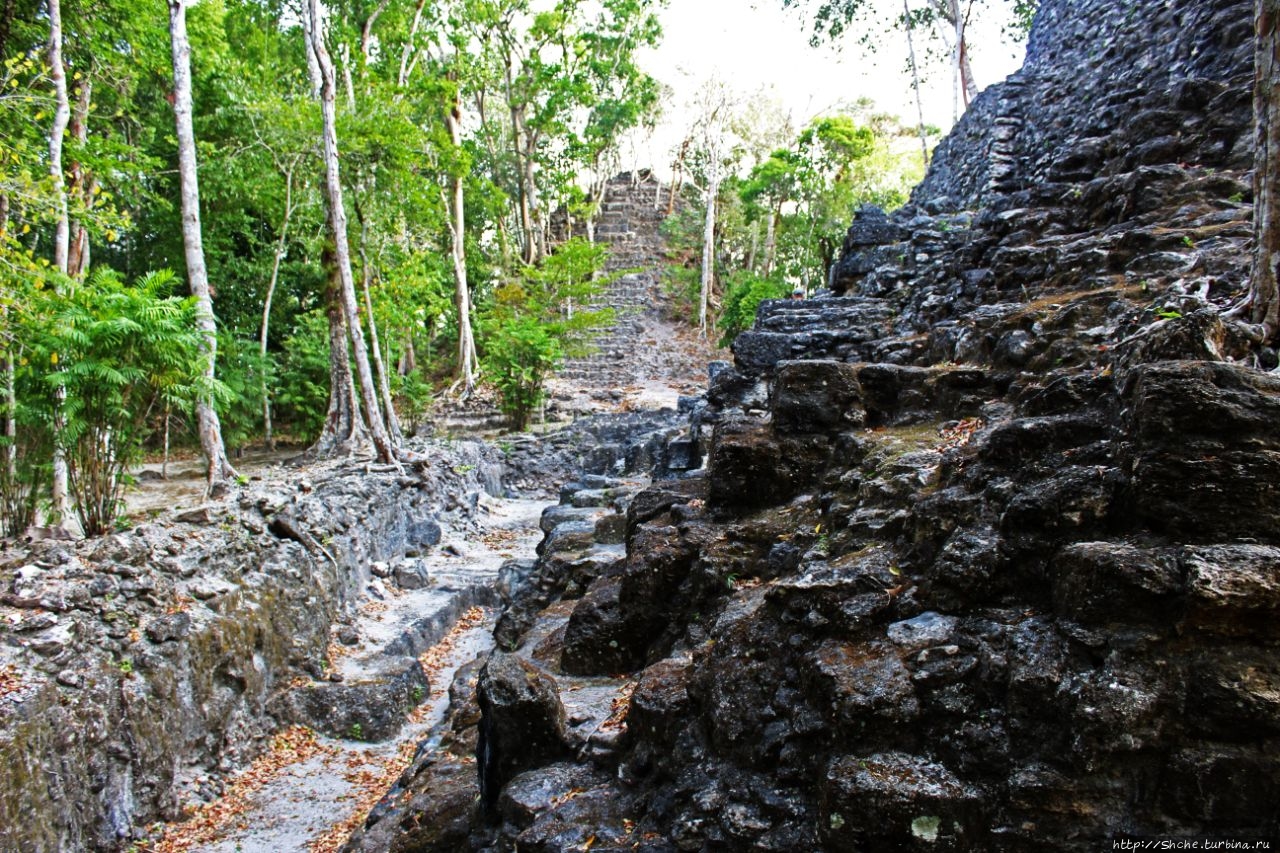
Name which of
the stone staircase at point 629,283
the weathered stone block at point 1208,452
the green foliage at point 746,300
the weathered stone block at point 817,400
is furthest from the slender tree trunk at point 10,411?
the stone staircase at point 629,283

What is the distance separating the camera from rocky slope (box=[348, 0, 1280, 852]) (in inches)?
82.9

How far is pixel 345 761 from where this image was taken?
5.82 m

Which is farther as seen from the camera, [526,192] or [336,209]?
[526,192]

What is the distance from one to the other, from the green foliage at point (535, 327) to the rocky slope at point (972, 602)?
33.1 ft

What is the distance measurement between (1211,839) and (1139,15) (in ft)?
36.0

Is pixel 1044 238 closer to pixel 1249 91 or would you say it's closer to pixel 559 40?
pixel 1249 91

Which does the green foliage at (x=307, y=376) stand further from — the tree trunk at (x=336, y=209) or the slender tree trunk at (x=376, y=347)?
the tree trunk at (x=336, y=209)

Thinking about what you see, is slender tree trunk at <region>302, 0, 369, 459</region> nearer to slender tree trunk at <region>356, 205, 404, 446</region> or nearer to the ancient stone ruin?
slender tree trunk at <region>356, 205, 404, 446</region>

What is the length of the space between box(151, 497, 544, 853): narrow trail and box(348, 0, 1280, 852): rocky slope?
790 millimetres

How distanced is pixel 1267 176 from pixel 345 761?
23.1ft

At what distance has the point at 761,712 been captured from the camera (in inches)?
117

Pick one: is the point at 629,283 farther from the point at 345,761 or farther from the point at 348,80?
the point at 345,761

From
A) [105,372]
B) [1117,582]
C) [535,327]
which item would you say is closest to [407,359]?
[535,327]

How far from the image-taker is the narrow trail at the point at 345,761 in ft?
15.9
